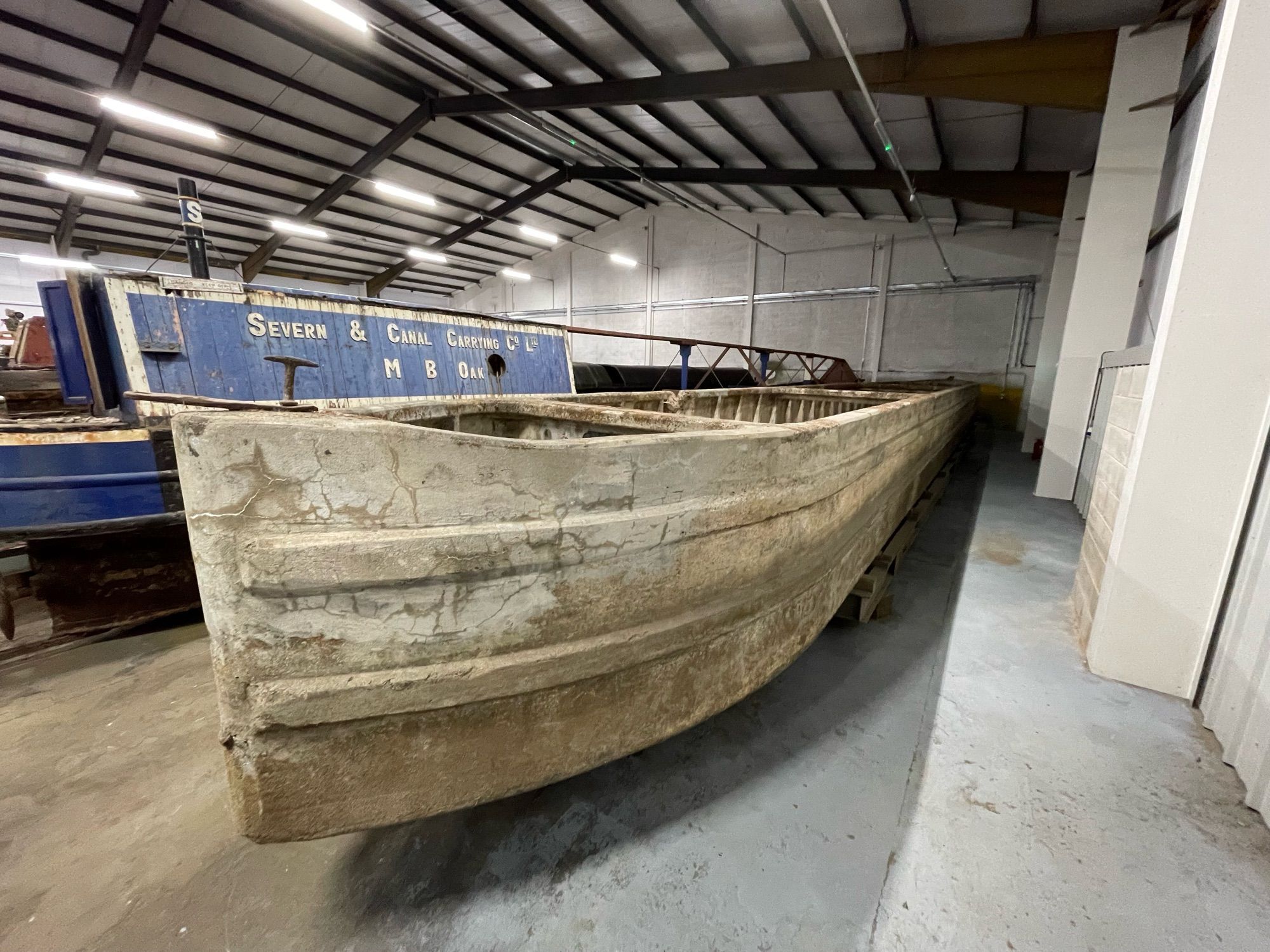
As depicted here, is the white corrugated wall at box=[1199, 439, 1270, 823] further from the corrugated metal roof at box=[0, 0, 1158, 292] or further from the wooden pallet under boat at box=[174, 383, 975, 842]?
the corrugated metal roof at box=[0, 0, 1158, 292]

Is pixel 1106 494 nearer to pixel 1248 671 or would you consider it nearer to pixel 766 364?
pixel 1248 671

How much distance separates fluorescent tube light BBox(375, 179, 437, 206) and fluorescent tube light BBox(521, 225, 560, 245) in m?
3.32

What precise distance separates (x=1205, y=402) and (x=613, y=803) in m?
2.88

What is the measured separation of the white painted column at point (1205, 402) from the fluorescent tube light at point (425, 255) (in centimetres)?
1811

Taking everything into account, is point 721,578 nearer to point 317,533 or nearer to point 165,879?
point 317,533

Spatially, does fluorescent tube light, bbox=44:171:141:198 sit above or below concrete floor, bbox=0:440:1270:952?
above

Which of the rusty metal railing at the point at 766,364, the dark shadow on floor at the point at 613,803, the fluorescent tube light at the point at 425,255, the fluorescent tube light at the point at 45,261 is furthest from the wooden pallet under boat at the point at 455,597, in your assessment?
the fluorescent tube light at the point at 425,255

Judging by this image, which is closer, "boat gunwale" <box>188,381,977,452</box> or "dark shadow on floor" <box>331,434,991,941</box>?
"boat gunwale" <box>188,381,977,452</box>

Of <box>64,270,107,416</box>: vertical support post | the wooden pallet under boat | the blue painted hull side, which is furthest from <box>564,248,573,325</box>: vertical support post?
the wooden pallet under boat

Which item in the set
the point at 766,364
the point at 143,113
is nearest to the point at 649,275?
the point at 766,364

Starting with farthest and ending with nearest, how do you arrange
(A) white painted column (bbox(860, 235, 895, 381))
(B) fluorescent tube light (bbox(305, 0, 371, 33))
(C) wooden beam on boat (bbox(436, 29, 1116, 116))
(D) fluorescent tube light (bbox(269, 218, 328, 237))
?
(A) white painted column (bbox(860, 235, 895, 381)), (D) fluorescent tube light (bbox(269, 218, 328, 237)), (B) fluorescent tube light (bbox(305, 0, 371, 33)), (C) wooden beam on boat (bbox(436, 29, 1116, 116))

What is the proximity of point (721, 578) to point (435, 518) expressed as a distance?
0.89 meters

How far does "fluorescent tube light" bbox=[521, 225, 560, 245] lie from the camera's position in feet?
49.9

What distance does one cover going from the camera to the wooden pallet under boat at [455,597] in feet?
3.27
